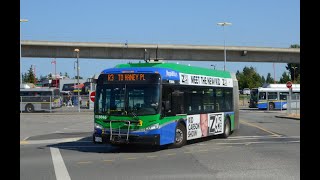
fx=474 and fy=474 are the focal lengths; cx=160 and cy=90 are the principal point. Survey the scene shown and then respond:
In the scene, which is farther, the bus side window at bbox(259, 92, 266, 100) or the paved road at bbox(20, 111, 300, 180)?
the bus side window at bbox(259, 92, 266, 100)

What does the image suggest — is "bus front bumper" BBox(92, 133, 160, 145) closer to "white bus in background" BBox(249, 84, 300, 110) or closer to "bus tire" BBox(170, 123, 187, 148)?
"bus tire" BBox(170, 123, 187, 148)

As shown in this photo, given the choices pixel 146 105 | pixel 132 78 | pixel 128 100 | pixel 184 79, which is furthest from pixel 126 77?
pixel 184 79

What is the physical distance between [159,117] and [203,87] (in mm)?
4158

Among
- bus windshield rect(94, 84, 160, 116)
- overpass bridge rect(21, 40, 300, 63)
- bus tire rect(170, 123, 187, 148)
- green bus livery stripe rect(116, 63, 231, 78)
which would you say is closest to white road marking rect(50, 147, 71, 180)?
bus windshield rect(94, 84, 160, 116)

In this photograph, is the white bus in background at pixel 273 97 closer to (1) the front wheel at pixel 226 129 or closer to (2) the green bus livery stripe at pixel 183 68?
(1) the front wheel at pixel 226 129

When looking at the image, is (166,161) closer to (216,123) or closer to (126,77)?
(126,77)

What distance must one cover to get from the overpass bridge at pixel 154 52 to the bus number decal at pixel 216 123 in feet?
130

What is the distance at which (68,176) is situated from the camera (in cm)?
1001

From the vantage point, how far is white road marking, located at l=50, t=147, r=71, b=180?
10.0 meters

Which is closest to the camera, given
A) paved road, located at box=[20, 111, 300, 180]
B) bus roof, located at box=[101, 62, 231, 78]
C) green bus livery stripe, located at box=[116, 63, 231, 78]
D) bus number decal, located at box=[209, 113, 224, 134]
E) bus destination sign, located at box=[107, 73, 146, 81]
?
paved road, located at box=[20, 111, 300, 180]

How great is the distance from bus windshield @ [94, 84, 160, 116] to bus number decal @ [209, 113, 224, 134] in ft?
15.2

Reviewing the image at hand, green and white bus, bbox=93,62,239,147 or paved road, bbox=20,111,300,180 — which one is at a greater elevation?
green and white bus, bbox=93,62,239,147
